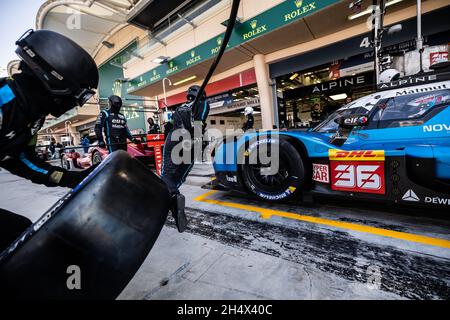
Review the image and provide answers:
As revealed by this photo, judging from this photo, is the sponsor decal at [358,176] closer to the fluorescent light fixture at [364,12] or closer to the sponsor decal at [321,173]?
the sponsor decal at [321,173]

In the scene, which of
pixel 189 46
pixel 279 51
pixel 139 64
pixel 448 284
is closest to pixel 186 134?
pixel 448 284

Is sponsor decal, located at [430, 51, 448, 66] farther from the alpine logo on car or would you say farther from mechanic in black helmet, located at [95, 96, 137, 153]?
mechanic in black helmet, located at [95, 96, 137, 153]

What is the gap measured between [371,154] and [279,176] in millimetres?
971

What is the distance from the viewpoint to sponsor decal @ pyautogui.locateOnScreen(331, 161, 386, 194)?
1.98m

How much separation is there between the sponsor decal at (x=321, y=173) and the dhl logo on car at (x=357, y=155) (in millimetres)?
Result: 132

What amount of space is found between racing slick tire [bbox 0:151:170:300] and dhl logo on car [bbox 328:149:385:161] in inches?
75.6

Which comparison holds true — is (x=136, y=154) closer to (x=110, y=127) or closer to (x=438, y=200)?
(x=110, y=127)

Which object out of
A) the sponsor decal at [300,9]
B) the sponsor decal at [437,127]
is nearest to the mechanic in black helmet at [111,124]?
the sponsor decal at [437,127]

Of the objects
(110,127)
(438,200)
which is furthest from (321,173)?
(110,127)

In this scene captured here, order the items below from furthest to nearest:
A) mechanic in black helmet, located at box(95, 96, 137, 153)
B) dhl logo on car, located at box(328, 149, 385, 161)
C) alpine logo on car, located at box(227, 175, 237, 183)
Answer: mechanic in black helmet, located at box(95, 96, 137, 153) → alpine logo on car, located at box(227, 175, 237, 183) → dhl logo on car, located at box(328, 149, 385, 161)

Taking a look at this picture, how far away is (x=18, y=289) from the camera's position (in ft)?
2.50

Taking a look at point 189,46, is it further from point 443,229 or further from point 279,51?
point 443,229

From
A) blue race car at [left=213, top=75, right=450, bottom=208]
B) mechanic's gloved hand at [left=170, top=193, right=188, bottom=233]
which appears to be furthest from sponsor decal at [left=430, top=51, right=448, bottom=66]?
mechanic's gloved hand at [left=170, top=193, right=188, bottom=233]

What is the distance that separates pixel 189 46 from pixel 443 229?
9492 millimetres
